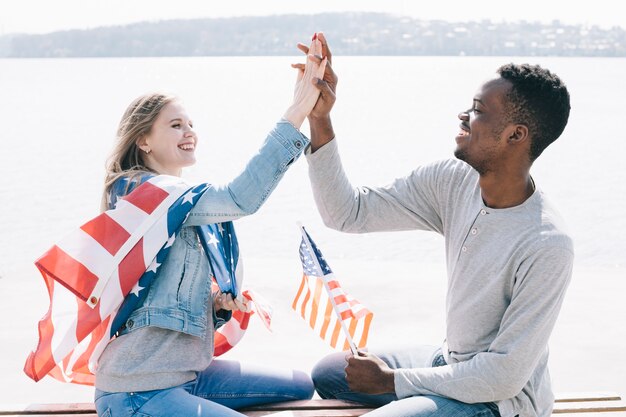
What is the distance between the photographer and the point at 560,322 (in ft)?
19.6

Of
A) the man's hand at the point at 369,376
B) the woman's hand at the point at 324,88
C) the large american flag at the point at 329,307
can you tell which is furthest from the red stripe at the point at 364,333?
the woman's hand at the point at 324,88

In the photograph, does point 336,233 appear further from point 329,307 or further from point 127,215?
point 127,215

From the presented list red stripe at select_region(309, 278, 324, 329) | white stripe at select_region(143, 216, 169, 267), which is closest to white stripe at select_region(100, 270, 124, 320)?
white stripe at select_region(143, 216, 169, 267)

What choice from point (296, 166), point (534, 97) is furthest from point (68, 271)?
point (296, 166)

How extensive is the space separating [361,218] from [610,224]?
345 inches

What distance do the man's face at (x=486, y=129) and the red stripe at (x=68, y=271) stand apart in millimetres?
1272

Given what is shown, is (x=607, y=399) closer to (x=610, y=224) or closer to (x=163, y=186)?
(x=163, y=186)

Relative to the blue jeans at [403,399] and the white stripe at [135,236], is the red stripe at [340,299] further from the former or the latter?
the white stripe at [135,236]

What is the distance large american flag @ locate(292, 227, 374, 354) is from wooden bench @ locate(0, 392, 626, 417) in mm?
218

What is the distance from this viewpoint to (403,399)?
2.88 meters

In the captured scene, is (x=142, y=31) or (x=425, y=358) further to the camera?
(x=142, y=31)

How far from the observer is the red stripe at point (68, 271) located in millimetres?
2805

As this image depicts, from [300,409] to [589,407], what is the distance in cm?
111

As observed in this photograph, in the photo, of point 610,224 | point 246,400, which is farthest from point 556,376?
point 610,224
